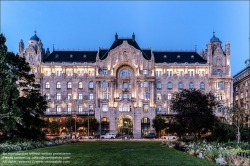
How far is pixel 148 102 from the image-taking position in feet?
344

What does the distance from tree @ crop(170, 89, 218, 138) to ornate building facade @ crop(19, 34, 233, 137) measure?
49.6 meters

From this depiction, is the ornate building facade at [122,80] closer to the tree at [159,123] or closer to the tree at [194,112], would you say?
the tree at [159,123]

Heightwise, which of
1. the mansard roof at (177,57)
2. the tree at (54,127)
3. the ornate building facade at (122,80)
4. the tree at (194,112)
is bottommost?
the tree at (54,127)

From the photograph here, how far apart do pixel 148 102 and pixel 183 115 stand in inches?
2059

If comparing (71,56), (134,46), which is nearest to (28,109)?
(134,46)

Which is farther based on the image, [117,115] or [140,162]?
[117,115]

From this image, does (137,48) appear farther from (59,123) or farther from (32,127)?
(32,127)

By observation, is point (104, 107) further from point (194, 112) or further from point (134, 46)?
point (194, 112)

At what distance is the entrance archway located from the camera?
103 meters

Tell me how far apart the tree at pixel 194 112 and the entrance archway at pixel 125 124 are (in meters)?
49.2

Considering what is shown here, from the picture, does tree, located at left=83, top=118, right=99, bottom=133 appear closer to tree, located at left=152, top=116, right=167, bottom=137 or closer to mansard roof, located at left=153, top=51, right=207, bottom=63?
tree, located at left=152, top=116, right=167, bottom=137

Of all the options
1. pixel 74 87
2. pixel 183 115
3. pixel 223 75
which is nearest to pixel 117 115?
pixel 74 87

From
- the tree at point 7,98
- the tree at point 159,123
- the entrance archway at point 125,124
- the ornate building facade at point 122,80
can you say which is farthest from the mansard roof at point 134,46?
the tree at point 7,98

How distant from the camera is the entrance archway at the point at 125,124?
102562mm
